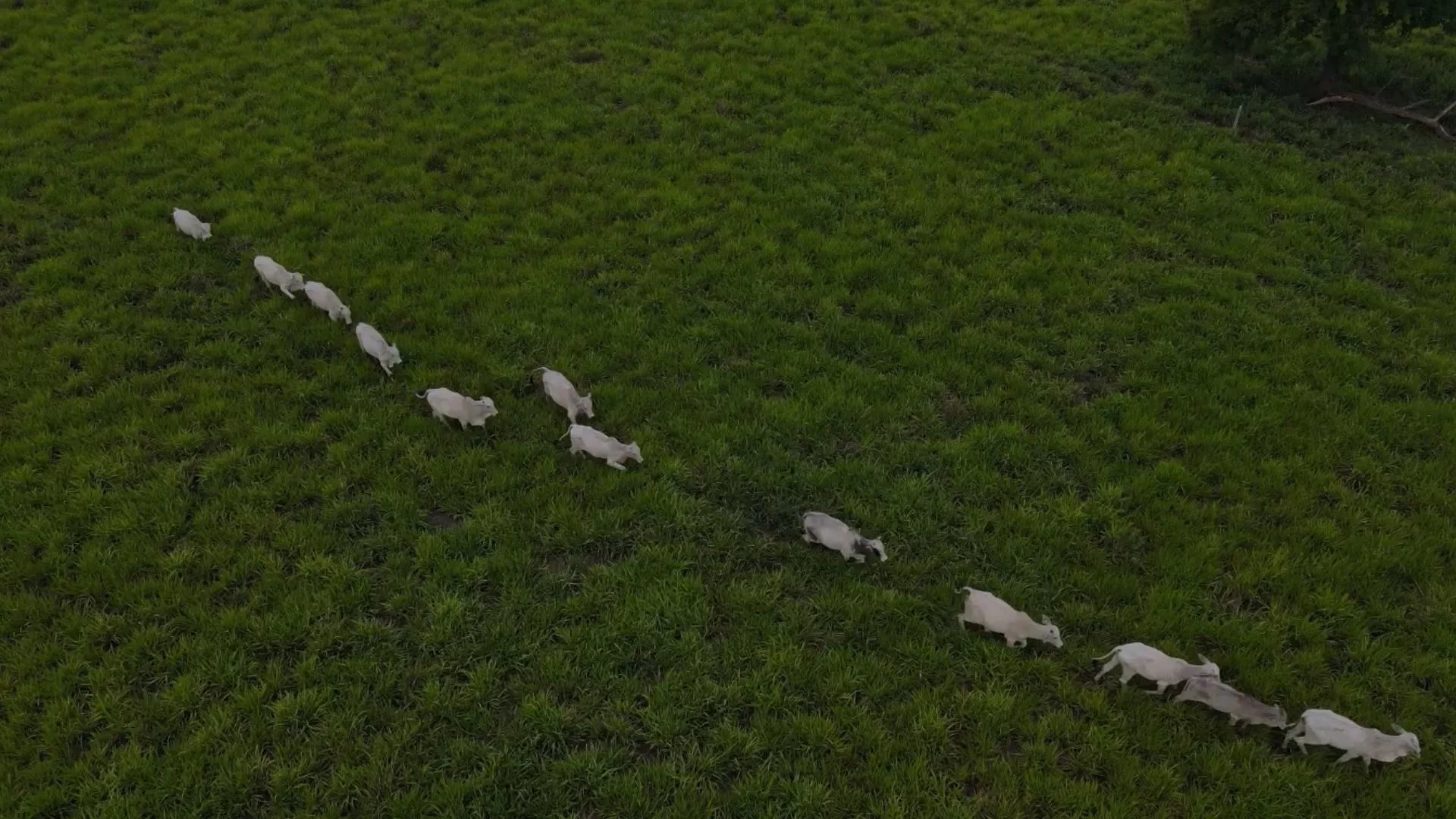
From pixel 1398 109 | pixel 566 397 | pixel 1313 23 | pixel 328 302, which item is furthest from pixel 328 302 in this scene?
pixel 1398 109

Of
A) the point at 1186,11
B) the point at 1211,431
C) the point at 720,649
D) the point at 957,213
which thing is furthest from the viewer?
the point at 1186,11

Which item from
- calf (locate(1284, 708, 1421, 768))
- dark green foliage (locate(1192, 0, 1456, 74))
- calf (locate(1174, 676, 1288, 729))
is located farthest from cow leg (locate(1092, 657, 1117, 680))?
dark green foliage (locate(1192, 0, 1456, 74))

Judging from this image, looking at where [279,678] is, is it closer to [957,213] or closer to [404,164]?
[404,164]

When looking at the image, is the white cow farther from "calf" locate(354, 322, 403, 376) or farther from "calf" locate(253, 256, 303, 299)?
"calf" locate(354, 322, 403, 376)

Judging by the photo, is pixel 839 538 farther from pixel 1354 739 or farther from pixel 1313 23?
pixel 1313 23

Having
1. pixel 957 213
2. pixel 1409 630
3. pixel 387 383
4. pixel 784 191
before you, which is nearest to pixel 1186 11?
pixel 957 213

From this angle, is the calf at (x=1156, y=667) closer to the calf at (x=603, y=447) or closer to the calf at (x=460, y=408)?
the calf at (x=603, y=447)
